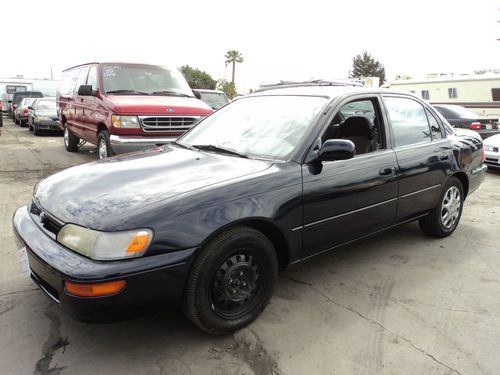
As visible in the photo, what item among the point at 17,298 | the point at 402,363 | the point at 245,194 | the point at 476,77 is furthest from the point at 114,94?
the point at 476,77

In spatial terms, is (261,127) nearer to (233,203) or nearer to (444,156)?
(233,203)

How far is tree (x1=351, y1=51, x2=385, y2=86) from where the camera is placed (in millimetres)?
61719

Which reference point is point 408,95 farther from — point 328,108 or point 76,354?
point 76,354

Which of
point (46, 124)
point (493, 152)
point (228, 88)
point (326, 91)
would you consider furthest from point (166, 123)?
point (228, 88)

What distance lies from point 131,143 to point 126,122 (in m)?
0.35

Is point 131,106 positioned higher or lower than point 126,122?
higher

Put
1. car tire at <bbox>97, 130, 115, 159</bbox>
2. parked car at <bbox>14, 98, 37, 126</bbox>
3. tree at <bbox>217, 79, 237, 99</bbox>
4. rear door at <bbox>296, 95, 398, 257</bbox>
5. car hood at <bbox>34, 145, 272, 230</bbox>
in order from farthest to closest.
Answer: tree at <bbox>217, 79, 237, 99</bbox> < parked car at <bbox>14, 98, 37, 126</bbox> < car tire at <bbox>97, 130, 115, 159</bbox> < rear door at <bbox>296, 95, 398, 257</bbox> < car hood at <bbox>34, 145, 272, 230</bbox>

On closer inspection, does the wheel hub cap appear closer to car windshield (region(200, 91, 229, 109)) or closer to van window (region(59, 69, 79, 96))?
van window (region(59, 69, 79, 96))

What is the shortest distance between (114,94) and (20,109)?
15309 mm

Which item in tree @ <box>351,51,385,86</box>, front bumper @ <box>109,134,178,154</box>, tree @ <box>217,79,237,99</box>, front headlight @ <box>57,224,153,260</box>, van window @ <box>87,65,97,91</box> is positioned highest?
tree @ <box>351,51,385,86</box>

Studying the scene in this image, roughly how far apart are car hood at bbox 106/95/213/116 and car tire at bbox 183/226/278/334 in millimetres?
4602

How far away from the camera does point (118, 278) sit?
7.27ft

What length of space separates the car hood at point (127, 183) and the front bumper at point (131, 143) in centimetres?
326

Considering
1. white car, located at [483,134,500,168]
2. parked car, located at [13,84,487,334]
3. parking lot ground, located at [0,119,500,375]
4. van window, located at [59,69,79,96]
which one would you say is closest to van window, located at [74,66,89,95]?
van window, located at [59,69,79,96]
